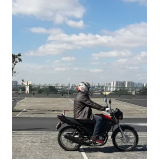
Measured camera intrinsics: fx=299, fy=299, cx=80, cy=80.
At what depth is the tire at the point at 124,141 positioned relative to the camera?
7.47 meters

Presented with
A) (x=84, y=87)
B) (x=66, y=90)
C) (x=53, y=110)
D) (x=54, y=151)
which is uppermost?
(x=84, y=87)

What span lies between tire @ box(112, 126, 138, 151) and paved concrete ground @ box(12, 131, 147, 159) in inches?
5.8

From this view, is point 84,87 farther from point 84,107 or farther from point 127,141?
point 127,141

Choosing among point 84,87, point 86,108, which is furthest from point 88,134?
point 84,87

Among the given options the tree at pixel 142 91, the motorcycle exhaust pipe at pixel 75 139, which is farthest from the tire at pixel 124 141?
the tree at pixel 142 91

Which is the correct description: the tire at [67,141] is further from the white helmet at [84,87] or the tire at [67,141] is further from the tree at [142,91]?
the tree at [142,91]

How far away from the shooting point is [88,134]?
7.31m

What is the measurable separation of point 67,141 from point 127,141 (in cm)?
150

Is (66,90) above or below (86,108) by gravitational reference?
below

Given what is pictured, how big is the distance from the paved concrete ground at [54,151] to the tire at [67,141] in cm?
15

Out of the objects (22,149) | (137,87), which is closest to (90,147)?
(22,149)

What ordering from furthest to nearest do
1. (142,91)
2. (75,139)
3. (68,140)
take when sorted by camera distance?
(142,91) < (68,140) < (75,139)

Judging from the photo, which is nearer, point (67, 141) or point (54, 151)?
point (54, 151)

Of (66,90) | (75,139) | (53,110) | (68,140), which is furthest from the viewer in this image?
(66,90)
